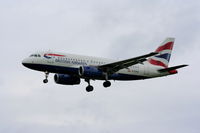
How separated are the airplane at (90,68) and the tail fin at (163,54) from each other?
0.75m

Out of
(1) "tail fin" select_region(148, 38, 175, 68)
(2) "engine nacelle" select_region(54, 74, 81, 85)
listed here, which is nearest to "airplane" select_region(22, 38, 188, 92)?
(2) "engine nacelle" select_region(54, 74, 81, 85)

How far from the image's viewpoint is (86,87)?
265 ft

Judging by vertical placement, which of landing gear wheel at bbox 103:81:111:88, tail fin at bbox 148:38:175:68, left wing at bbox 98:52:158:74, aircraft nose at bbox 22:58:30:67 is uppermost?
tail fin at bbox 148:38:175:68

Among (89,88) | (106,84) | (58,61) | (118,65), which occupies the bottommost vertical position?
(106,84)

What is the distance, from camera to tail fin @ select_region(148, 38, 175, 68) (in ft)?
274

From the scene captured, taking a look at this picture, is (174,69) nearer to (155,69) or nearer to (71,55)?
(155,69)

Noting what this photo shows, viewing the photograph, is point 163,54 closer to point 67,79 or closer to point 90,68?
point 90,68

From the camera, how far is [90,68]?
246 feet

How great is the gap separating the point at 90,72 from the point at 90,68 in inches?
24.7

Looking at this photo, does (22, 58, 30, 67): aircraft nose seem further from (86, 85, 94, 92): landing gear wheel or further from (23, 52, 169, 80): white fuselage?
(86, 85, 94, 92): landing gear wheel

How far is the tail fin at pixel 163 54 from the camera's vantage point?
8356 centimetres

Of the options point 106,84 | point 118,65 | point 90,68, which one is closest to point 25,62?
point 90,68

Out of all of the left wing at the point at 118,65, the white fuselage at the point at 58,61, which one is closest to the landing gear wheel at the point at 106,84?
the left wing at the point at 118,65

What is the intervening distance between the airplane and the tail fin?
2.47 ft
